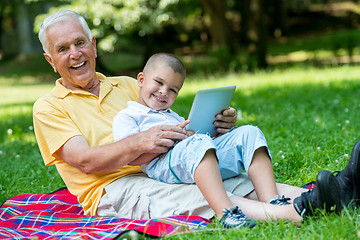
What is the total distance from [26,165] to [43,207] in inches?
54.9

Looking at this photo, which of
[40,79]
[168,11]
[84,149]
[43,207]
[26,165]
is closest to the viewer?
[84,149]

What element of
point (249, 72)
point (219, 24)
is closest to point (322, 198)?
point (249, 72)

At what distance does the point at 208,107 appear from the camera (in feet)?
10.2

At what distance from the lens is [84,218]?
10.3 ft

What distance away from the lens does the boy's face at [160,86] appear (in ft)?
10.1

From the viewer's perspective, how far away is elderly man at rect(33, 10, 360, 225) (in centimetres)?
286

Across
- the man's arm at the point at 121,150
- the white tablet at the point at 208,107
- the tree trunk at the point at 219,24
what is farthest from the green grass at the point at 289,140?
the tree trunk at the point at 219,24

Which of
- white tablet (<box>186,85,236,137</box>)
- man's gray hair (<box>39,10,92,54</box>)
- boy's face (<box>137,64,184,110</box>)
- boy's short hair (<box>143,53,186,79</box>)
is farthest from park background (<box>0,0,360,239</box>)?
man's gray hair (<box>39,10,92,54</box>)

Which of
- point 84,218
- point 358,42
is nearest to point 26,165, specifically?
point 84,218

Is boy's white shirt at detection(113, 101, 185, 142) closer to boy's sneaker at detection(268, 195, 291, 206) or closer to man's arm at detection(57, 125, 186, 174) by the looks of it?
man's arm at detection(57, 125, 186, 174)

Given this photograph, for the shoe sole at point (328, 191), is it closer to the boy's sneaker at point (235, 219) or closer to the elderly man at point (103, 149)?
the elderly man at point (103, 149)

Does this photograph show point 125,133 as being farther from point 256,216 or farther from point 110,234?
point 256,216

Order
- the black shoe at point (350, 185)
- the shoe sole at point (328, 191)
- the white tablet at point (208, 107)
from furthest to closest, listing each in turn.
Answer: the white tablet at point (208, 107) → the black shoe at point (350, 185) → the shoe sole at point (328, 191)

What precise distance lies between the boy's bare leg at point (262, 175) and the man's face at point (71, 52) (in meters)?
1.24
